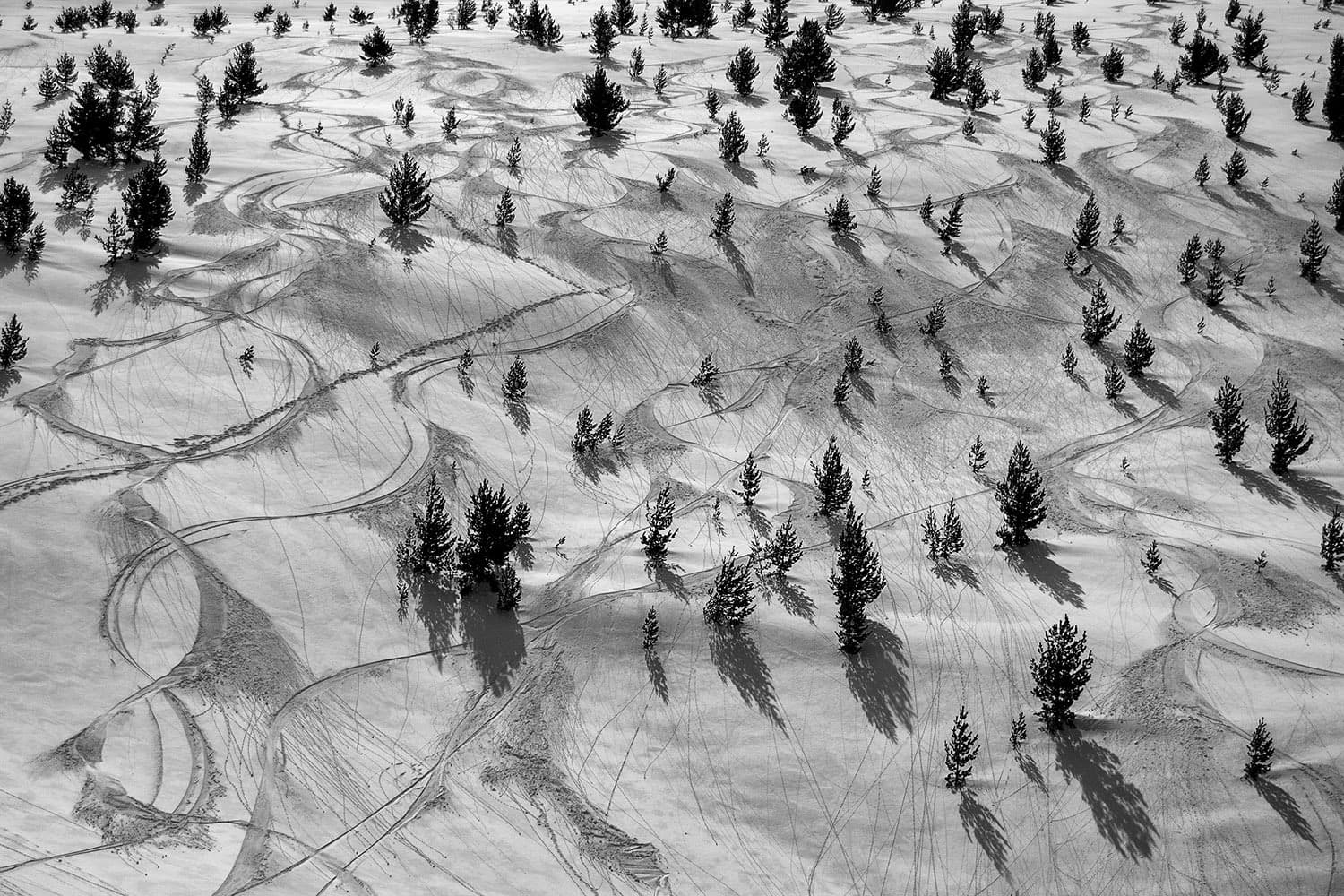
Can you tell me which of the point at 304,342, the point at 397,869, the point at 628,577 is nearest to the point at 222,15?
the point at 304,342

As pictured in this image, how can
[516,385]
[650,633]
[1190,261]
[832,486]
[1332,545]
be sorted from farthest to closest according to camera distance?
1. [1190,261]
2. [516,385]
3. [832,486]
4. [1332,545]
5. [650,633]

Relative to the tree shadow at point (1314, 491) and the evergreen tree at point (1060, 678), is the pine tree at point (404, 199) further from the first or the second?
the tree shadow at point (1314, 491)

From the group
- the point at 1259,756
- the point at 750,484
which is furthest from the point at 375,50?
the point at 1259,756

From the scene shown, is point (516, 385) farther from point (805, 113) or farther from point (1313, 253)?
point (1313, 253)

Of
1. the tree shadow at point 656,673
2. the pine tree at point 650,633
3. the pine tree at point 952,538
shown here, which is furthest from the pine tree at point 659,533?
the pine tree at point 952,538

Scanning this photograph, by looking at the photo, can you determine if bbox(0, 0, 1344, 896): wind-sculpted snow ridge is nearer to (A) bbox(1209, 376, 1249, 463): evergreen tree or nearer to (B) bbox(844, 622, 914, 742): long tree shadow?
(B) bbox(844, 622, 914, 742): long tree shadow

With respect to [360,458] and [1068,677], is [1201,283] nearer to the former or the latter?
[1068,677]

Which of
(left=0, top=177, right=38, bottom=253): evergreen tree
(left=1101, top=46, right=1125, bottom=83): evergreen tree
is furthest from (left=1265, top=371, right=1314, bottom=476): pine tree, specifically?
(left=0, top=177, right=38, bottom=253): evergreen tree
